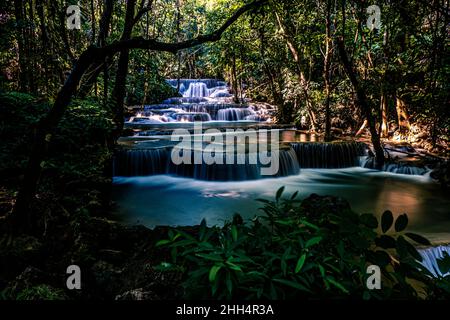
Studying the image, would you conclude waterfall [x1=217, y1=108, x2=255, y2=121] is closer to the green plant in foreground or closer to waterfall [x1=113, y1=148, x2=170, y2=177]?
waterfall [x1=113, y1=148, x2=170, y2=177]

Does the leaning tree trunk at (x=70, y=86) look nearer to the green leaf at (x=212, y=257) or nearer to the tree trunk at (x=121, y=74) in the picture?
the green leaf at (x=212, y=257)

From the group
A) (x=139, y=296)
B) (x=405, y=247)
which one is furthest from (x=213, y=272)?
(x=139, y=296)

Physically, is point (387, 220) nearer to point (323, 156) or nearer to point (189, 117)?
point (323, 156)

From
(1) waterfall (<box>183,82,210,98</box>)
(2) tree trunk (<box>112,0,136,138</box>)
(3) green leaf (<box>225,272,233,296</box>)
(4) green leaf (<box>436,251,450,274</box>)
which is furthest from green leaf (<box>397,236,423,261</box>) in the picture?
(1) waterfall (<box>183,82,210,98</box>)

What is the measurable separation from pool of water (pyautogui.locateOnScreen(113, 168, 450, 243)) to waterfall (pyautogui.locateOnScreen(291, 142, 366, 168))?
609 millimetres

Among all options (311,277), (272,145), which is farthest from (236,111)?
(311,277)

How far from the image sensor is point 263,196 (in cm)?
805

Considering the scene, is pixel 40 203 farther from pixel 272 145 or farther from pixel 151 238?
pixel 272 145

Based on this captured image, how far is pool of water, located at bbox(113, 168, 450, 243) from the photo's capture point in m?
6.67

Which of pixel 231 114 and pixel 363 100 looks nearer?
pixel 363 100

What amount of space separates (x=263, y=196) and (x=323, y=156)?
4272 millimetres

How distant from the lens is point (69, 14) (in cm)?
838

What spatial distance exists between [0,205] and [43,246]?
1233 mm

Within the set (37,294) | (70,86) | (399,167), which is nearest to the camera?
(37,294)
